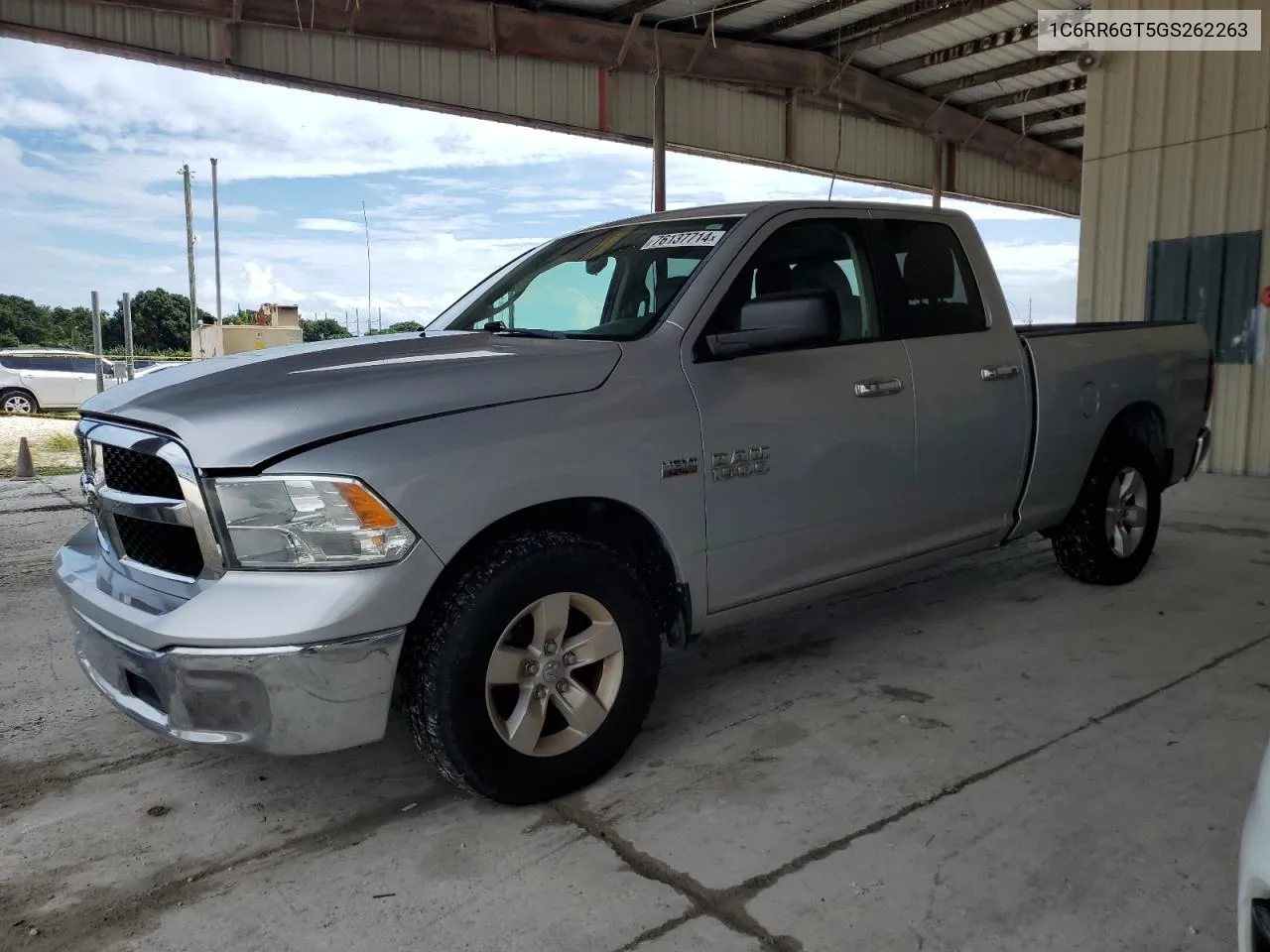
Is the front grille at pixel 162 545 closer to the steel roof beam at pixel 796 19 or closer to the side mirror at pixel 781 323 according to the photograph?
the side mirror at pixel 781 323

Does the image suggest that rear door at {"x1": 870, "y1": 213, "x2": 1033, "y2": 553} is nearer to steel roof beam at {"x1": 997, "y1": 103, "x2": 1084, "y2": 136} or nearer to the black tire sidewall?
the black tire sidewall

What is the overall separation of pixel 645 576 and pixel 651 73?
442 inches

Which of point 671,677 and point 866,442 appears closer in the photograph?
point 866,442

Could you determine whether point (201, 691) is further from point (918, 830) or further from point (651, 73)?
point (651, 73)

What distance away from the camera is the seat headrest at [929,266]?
3.86 metres

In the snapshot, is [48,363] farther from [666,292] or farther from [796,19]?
[666,292]

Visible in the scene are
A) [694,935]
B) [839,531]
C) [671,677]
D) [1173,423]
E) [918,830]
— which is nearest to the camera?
[694,935]

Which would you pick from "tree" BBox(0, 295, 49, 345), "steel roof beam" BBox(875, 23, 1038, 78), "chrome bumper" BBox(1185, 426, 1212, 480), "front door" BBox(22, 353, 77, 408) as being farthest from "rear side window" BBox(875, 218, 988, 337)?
"tree" BBox(0, 295, 49, 345)

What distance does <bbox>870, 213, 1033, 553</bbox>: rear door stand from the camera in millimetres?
3686

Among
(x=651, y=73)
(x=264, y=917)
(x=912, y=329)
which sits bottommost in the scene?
(x=264, y=917)

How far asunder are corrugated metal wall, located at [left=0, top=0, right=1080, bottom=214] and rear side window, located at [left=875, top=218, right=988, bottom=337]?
9292 millimetres

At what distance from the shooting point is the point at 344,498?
2.30 meters

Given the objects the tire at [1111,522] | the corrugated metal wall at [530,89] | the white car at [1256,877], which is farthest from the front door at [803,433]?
A: the corrugated metal wall at [530,89]

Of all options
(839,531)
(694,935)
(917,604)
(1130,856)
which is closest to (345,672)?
(694,935)
